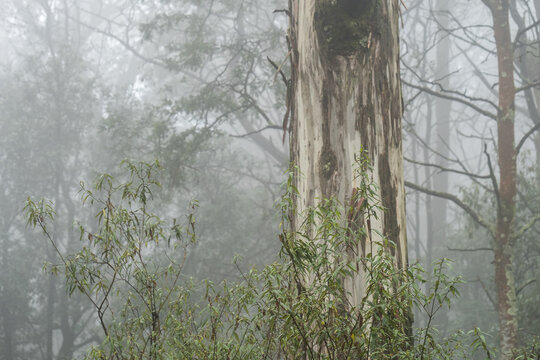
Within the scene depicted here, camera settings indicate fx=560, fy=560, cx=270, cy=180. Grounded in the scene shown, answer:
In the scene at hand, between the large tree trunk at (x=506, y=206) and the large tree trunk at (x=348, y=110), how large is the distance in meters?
3.30

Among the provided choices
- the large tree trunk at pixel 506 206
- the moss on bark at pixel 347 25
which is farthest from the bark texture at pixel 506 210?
the moss on bark at pixel 347 25

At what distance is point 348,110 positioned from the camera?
2.89 metres

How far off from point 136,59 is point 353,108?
901 inches

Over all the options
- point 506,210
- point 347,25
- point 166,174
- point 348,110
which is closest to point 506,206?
point 506,210

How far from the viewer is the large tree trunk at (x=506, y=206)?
5.79m

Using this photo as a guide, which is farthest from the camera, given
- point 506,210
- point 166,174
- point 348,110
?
point 166,174

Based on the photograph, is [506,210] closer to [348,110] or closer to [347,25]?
[348,110]

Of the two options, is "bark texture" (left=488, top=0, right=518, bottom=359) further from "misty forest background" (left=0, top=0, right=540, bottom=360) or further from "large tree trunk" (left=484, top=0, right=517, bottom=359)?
"misty forest background" (left=0, top=0, right=540, bottom=360)

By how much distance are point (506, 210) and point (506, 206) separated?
48mm

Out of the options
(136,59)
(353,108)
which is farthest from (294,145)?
(136,59)

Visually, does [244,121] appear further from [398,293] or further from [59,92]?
[398,293]

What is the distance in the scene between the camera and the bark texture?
5785 mm

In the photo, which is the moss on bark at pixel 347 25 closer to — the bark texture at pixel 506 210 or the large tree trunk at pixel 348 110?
the large tree trunk at pixel 348 110

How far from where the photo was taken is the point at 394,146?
9.75 ft
